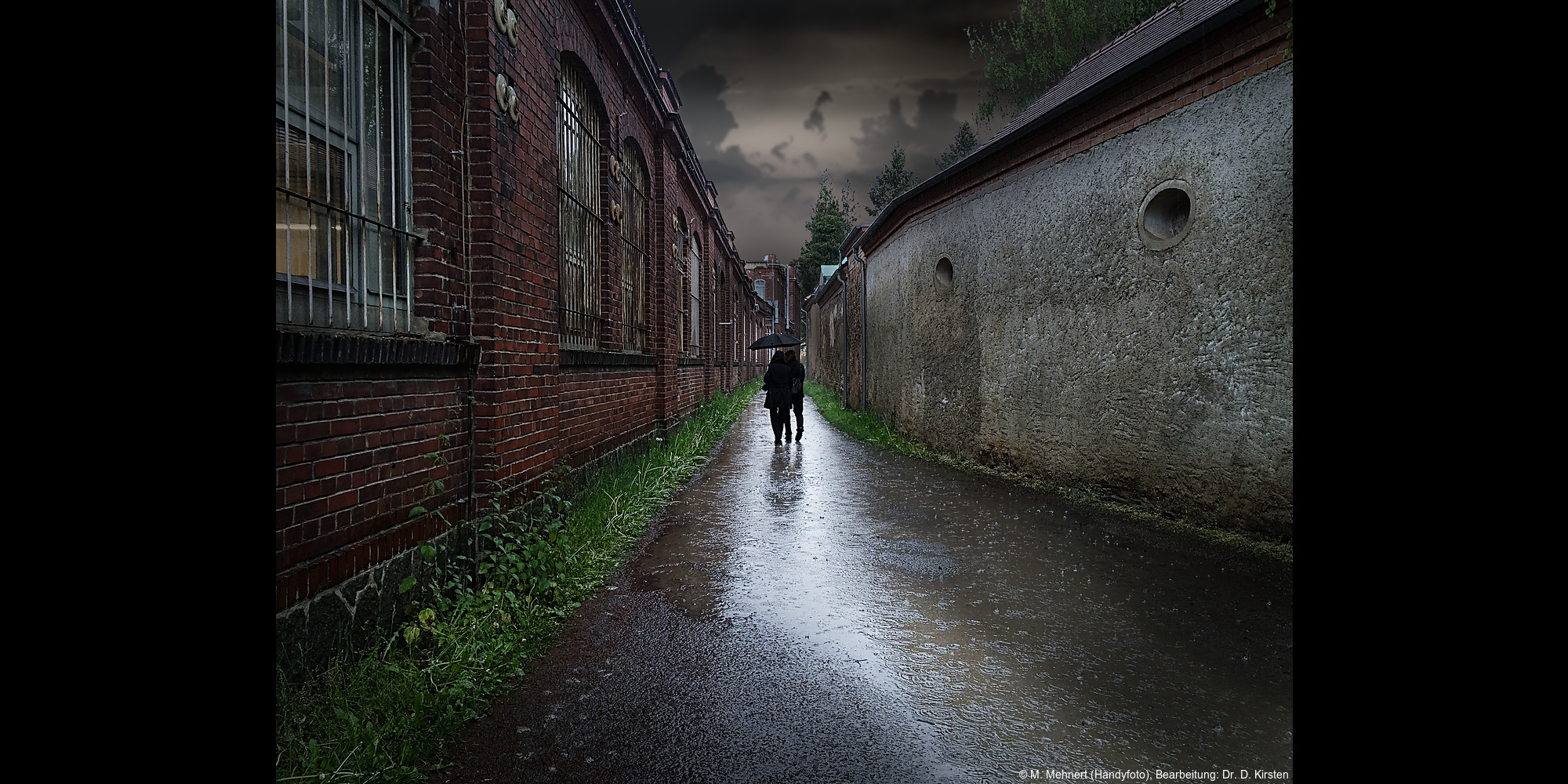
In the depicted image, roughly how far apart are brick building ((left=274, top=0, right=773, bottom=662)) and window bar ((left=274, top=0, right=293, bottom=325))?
0.04 ft

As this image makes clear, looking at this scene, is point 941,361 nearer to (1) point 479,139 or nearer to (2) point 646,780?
(1) point 479,139

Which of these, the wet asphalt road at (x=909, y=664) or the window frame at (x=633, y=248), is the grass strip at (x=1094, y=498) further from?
the window frame at (x=633, y=248)

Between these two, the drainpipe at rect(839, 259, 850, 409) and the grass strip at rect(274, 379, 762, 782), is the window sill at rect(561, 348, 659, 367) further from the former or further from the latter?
the drainpipe at rect(839, 259, 850, 409)

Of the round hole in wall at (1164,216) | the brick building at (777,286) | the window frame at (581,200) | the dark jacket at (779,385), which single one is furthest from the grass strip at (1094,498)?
the brick building at (777,286)

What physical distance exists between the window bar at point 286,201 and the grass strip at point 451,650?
122 centimetres

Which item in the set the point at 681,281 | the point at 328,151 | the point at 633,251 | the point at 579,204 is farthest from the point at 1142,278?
the point at 681,281

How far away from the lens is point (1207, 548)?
5.06 m

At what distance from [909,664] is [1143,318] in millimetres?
4276

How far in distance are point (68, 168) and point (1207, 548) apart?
5790mm

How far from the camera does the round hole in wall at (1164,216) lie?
19.4ft

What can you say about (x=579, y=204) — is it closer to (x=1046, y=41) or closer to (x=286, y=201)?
(x=286, y=201)

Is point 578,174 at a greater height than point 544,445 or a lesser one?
greater

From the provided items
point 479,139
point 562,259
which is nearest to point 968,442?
point 562,259

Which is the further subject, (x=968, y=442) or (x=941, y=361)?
(x=941, y=361)
